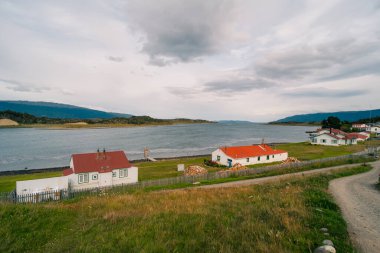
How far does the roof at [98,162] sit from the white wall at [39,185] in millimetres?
2867

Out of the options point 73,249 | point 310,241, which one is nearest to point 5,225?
point 73,249

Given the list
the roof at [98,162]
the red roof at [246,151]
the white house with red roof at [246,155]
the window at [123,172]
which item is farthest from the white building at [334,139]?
the roof at [98,162]

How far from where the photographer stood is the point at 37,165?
209 ft

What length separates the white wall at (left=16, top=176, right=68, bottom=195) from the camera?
25911 millimetres

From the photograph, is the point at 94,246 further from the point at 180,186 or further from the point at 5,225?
the point at 180,186

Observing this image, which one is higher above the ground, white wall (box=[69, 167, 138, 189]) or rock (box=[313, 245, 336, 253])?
rock (box=[313, 245, 336, 253])

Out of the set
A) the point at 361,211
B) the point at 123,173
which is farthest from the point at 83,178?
the point at 361,211

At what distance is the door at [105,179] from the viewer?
32500 millimetres

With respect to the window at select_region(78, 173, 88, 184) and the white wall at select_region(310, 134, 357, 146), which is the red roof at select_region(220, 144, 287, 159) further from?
the white wall at select_region(310, 134, 357, 146)

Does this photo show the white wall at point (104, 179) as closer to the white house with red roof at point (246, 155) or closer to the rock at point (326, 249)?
the white house with red roof at point (246, 155)

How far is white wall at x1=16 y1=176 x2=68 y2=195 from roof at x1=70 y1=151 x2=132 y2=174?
2.87m

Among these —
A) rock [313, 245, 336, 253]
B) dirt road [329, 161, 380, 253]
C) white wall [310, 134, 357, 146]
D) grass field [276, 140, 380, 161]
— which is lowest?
grass field [276, 140, 380, 161]

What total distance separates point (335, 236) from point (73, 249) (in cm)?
947

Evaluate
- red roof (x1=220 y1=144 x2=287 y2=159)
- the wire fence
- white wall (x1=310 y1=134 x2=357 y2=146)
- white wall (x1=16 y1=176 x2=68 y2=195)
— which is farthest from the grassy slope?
white wall (x1=310 y1=134 x2=357 y2=146)
